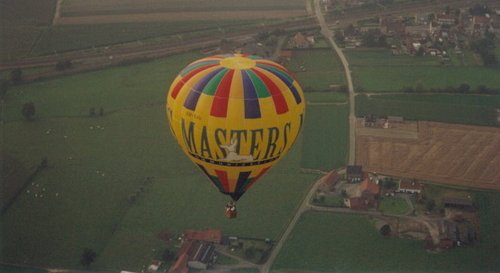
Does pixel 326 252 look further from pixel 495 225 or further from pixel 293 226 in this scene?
pixel 495 225

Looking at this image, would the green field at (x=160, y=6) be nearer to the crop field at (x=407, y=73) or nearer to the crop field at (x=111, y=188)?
the crop field at (x=407, y=73)

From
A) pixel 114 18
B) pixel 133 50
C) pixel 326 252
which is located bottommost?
pixel 326 252

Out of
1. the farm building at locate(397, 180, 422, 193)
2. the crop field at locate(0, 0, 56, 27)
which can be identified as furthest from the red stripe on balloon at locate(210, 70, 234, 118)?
the crop field at locate(0, 0, 56, 27)

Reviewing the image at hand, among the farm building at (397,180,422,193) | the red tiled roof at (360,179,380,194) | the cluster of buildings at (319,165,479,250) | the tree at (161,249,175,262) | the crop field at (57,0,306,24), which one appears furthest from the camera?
the crop field at (57,0,306,24)

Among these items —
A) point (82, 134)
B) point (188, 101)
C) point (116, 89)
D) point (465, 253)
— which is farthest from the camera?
point (116, 89)

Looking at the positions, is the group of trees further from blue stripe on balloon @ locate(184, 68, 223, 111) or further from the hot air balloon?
blue stripe on balloon @ locate(184, 68, 223, 111)

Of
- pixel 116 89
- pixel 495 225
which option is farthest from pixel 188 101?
pixel 116 89
